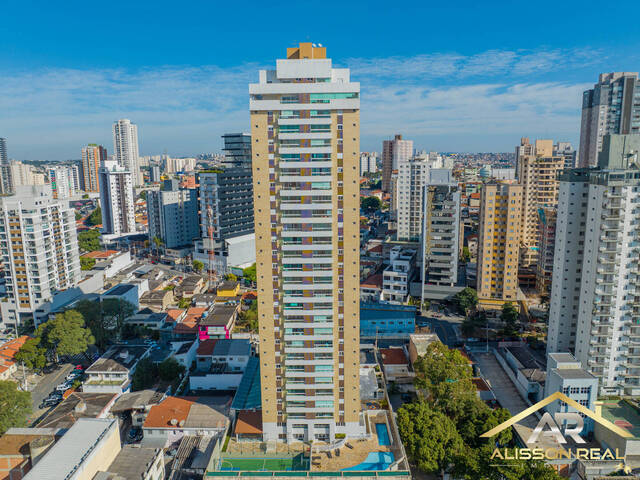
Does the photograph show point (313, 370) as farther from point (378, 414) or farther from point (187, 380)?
point (187, 380)

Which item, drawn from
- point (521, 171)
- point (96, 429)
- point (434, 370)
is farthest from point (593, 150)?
point (96, 429)

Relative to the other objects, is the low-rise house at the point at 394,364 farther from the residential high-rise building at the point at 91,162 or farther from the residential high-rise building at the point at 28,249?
the residential high-rise building at the point at 91,162

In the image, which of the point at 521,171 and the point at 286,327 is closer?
the point at 286,327

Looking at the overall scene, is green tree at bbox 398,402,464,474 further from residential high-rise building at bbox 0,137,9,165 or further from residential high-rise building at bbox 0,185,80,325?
residential high-rise building at bbox 0,137,9,165

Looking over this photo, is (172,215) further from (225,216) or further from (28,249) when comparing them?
(28,249)

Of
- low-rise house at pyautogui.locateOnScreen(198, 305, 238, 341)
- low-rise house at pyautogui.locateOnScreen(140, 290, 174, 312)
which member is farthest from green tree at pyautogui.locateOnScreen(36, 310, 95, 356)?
low-rise house at pyautogui.locateOnScreen(140, 290, 174, 312)
